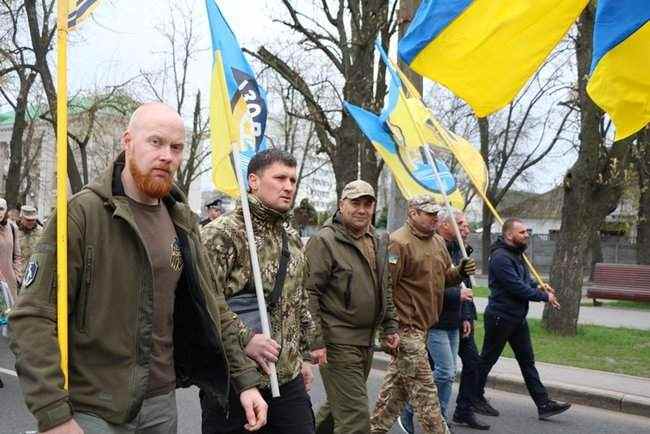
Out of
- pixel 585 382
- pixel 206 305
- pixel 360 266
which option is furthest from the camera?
pixel 585 382

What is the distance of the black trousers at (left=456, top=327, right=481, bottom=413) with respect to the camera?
257 inches

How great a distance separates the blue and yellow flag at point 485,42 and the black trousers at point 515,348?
8.90ft

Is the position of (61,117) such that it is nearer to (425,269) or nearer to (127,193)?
(127,193)

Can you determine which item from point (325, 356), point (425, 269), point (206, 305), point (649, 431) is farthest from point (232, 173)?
point (649, 431)

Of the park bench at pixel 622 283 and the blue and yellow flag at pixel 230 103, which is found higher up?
the blue and yellow flag at pixel 230 103

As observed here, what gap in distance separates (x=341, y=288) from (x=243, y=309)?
1.34 metres

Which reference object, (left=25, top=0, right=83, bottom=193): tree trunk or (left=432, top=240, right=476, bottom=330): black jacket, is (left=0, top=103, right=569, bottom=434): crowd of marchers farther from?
(left=25, top=0, right=83, bottom=193): tree trunk

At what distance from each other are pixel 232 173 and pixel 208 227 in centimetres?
277

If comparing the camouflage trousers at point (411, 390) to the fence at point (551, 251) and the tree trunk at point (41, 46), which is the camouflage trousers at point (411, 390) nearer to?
the tree trunk at point (41, 46)

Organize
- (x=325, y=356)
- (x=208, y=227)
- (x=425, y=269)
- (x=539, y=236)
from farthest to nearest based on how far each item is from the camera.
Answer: (x=539, y=236) → (x=425, y=269) → (x=325, y=356) → (x=208, y=227)

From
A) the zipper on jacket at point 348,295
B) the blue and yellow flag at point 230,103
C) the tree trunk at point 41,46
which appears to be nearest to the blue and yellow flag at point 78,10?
the blue and yellow flag at point 230,103

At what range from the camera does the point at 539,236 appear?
39969 millimetres

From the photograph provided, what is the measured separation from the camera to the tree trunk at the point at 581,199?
36.4 ft

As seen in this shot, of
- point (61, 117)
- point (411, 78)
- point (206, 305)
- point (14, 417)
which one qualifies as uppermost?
point (411, 78)
